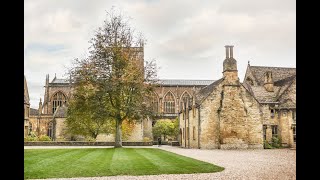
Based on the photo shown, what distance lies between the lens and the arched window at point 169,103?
66.4 meters

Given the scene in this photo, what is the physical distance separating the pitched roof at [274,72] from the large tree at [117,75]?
60.0 ft

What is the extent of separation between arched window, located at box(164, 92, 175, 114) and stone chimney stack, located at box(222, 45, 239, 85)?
31.6m

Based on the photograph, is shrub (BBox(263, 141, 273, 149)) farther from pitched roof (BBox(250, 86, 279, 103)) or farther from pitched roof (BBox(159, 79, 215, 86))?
pitched roof (BBox(159, 79, 215, 86))

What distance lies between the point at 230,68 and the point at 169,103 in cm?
3254

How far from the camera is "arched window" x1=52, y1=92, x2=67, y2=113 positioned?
217 feet

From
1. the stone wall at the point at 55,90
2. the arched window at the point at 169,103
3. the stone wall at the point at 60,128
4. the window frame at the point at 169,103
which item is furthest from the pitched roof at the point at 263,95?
the stone wall at the point at 55,90

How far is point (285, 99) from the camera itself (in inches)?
1542

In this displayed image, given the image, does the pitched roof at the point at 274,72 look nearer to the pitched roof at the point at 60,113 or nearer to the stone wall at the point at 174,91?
the stone wall at the point at 174,91

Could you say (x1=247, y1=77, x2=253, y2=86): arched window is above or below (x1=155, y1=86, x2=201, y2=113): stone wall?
above

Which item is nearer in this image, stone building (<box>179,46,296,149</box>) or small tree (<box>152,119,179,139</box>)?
stone building (<box>179,46,296,149</box>)

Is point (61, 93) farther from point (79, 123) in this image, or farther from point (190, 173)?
point (190, 173)

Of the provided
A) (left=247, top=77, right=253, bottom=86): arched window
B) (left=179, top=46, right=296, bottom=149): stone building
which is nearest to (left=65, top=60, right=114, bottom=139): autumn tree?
(left=179, top=46, right=296, bottom=149): stone building

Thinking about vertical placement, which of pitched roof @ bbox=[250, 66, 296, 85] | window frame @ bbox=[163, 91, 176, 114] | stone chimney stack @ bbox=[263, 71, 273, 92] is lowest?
window frame @ bbox=[163, 91, 176, 114]
